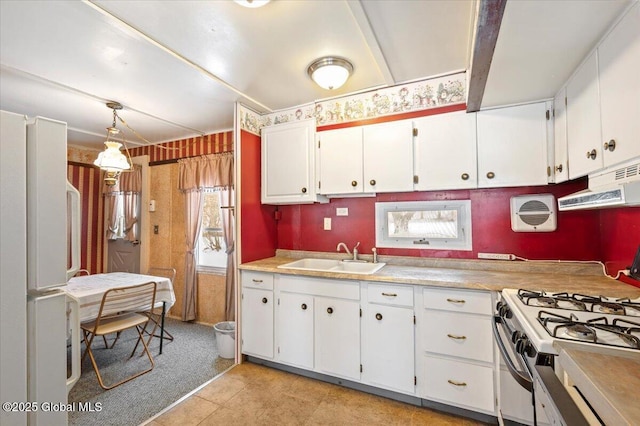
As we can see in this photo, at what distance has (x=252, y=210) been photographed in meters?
2.83

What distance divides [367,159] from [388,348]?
5.05ft

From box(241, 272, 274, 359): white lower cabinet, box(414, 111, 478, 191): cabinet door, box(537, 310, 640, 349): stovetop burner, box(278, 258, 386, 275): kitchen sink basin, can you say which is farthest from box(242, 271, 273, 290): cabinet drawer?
box(537, 310, 640, 349): stovetop burner

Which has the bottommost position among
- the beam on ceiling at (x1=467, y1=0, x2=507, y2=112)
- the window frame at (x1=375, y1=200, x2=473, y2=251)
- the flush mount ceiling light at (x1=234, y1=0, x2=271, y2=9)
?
the window frame at (x1=375, y1=200, x2=473, y2=251)

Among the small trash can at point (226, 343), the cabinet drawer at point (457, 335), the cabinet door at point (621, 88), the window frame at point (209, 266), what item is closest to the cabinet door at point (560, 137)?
the cabinet door at point (621, 88)

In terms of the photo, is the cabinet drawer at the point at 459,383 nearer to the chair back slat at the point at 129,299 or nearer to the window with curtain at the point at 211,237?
A: the chair back slat at the point at 129,299

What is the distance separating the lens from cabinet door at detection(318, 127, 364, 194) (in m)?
2.48

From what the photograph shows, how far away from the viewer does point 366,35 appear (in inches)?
67.5

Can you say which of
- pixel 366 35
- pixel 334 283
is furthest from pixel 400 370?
pixel 366 35

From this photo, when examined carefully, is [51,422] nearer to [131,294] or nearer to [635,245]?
[131,294]

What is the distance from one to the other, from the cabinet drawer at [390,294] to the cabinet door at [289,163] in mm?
1056

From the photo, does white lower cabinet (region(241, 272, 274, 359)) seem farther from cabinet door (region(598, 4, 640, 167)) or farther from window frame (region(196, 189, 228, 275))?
cabinet door (region(598, 4, 640, 167))

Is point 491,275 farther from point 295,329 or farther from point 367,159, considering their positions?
point 295,329

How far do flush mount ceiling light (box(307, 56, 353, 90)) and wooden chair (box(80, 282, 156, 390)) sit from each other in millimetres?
2355

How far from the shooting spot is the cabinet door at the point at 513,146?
1.93m
